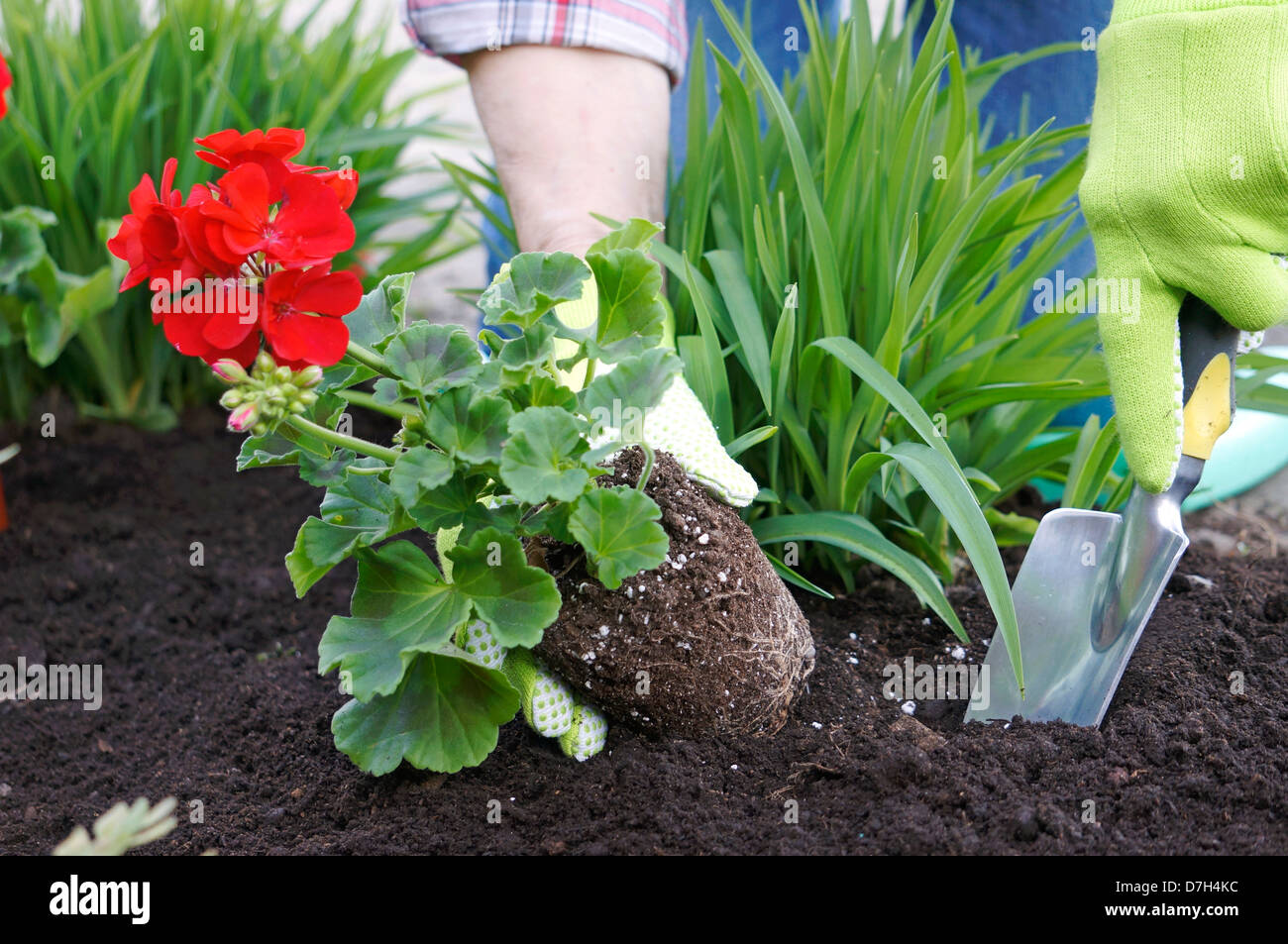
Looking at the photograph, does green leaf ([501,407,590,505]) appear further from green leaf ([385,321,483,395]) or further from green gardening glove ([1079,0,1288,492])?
green gardening glove ([1079,0,1288,492])

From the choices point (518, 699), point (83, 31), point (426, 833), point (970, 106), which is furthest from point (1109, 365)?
point (83, 31)

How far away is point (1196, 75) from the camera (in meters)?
0.92

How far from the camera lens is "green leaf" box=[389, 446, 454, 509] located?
0.80m

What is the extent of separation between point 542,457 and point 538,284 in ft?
0.54

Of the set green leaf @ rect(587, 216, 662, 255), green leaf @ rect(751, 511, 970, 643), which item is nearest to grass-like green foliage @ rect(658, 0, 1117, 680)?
green leaf @ rect(751, 511, 970, 643)

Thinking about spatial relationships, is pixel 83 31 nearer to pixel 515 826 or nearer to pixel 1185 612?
pixel 515 826

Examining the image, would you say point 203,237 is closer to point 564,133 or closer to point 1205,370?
point 564,133

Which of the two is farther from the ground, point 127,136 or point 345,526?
point 127,136

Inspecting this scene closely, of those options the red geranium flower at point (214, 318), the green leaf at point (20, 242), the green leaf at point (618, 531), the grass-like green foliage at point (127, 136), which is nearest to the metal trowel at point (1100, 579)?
the green leaf at point (618, 531)

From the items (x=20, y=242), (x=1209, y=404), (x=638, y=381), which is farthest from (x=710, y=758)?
(x=20, y=242)

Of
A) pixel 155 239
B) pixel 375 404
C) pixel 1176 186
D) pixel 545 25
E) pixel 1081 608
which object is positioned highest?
pixel 545 25

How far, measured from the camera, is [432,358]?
2.75 ft

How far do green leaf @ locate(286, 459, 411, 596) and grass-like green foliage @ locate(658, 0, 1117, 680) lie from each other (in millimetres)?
386

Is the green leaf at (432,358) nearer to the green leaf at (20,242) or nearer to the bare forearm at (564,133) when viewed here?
the bare forearm at (564,133)
